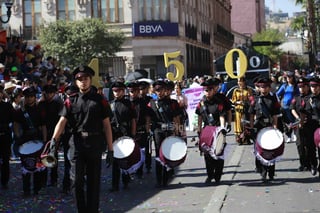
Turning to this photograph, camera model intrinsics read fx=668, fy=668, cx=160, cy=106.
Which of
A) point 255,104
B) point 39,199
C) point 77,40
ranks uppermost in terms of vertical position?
point 77,40

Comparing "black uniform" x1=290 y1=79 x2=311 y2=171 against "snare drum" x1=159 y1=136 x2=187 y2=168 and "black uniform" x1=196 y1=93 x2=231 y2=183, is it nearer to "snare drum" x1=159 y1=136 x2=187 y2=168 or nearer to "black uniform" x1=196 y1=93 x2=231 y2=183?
"black uniform" x1=196 y1=93 x2=231 y2=183

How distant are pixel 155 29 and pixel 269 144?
141 feet

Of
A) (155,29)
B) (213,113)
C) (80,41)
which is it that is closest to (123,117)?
(213,113)

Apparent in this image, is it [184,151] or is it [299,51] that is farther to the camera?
[299,51]

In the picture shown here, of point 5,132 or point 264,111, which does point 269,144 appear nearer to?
point 264,111

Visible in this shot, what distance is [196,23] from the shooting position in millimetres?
64438

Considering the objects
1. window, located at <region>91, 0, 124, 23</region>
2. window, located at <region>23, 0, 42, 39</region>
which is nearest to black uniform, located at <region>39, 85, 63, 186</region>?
window, located at <region>91, 0, 124, 23</region>

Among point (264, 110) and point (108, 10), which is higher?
point (108, 10)

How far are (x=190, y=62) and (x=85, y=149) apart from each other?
51.7 metres

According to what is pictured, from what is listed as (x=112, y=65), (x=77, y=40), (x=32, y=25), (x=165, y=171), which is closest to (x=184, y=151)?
(x=165, y=171)

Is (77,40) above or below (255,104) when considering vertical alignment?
above

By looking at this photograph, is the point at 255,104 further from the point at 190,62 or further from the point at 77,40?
the point at 190,62

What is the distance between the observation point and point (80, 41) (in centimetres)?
4694

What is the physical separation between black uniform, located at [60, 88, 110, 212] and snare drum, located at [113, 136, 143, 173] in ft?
7.90
